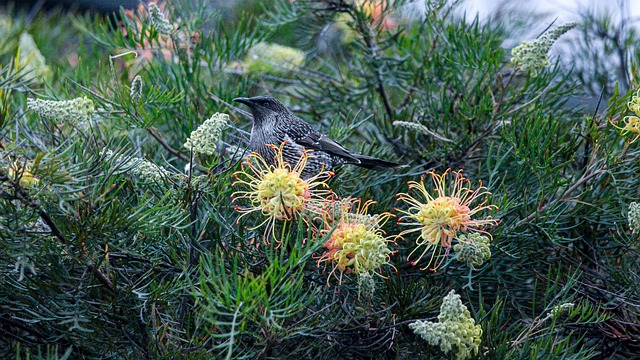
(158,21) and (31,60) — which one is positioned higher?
(158,21)

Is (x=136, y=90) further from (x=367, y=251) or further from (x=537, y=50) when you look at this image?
(x=537, y=50)

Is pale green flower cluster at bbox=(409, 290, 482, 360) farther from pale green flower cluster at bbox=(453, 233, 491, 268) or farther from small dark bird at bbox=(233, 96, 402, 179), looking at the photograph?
small dark bird at bbox=(233, 96, 402, 179)

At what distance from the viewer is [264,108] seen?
236 cm

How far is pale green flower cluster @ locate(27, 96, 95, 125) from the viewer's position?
138cm

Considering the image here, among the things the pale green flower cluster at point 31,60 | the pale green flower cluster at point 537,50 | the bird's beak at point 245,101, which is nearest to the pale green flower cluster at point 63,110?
the bird's beak at point 245,101

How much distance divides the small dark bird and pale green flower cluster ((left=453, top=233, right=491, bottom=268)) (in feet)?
2.35

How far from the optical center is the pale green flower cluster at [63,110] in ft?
4.54

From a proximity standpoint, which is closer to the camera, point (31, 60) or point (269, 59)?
point (31, 60)

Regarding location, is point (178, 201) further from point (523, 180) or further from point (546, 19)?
point (546, 19)

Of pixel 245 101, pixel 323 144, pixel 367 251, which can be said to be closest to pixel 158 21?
pixel 245 101

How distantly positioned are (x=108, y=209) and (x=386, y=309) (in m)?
0.54

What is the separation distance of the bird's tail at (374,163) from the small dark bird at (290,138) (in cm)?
4

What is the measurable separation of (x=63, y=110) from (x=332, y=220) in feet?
1.89

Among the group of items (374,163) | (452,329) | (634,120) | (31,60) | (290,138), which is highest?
(634,120)
